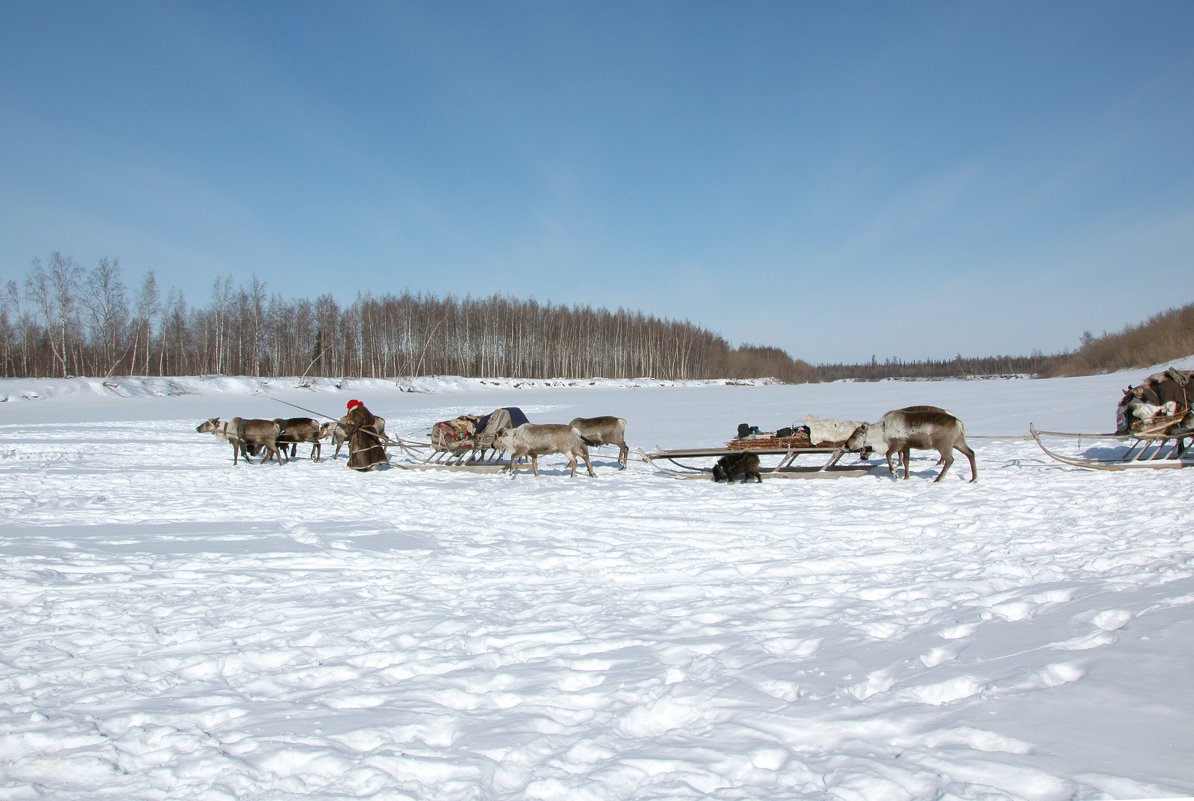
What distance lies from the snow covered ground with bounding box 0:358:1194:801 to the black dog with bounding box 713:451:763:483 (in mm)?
1868

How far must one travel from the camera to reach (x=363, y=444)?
Result: 13984 millimetres

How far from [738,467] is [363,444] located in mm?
8076

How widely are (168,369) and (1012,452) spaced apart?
2680 inches

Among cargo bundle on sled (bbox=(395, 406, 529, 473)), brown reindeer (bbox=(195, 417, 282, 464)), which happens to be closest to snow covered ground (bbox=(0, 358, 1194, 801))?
cargo bundle on sled (bbox=(395, 406, 529, 473))

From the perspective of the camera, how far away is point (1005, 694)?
10.2 ft

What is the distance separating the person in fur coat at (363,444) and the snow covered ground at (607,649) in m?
4.56

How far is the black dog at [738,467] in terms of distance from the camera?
11133 mm

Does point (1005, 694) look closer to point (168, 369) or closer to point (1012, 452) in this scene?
point (1012, 452)

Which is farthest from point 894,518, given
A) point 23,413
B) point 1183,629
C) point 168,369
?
point 168,369

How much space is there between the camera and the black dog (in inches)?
438

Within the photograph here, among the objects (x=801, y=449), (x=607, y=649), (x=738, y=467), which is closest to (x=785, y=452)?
(x=801, y=449)

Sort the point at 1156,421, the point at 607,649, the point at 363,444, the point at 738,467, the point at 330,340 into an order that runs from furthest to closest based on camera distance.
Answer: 1. the point at 330,340
2. the point at 363,444
3. the point at 738,467
4. the point at 1156,421
5. the point at 607,649

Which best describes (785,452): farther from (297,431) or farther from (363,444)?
(297,431)

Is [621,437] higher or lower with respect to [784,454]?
higher
